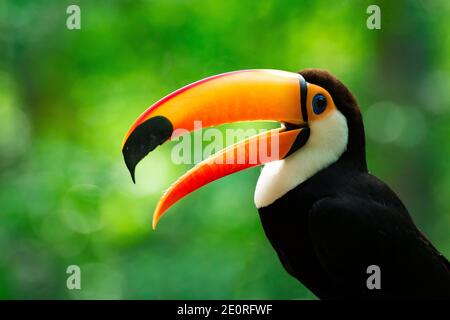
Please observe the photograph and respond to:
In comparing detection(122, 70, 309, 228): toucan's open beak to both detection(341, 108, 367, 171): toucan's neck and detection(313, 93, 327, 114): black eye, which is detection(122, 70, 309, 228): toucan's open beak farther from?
detection(341, 108, 367, 171): toucan's neck

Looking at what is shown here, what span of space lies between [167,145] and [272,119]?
3363 mm

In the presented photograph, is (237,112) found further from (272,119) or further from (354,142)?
(354,142)

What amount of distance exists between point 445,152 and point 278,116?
4.42m

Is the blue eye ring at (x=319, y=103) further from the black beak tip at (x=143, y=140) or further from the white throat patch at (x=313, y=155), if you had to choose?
the black beak tip at (x=143, y=140)

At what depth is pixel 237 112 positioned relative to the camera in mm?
2900

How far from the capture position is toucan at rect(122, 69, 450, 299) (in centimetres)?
290

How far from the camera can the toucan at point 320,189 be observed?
290 cm

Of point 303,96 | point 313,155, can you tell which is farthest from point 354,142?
point 303,96

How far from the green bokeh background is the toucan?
2.91 meters

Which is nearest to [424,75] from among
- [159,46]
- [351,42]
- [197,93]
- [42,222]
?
[351,42]

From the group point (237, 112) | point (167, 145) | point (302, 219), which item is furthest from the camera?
point (167, 145)

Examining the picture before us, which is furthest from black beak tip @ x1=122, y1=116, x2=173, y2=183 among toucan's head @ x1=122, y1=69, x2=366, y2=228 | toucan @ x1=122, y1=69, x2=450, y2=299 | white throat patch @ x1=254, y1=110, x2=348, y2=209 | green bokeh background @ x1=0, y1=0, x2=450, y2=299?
green bokeh background @ x1=0, y1=0, x2=450, y2=299

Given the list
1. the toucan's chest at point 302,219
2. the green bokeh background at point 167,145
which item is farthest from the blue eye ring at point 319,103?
the green bokeh background at point 167,145

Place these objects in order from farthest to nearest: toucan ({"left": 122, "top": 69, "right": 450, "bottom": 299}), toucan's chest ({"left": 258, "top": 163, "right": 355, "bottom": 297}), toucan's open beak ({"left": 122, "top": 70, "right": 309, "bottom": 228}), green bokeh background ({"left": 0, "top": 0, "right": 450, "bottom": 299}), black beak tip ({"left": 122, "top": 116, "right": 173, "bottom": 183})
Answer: green bokeh background ({"left": 0, "top": 0, "right": 450, "bottom": 299})
toucan's chest ({"left": 258, "top": 163, "right": 355, "bottom": 297})
toucan ({"left": 122, "top": 69, "right": 450, "bottom": 299})
toucan's open beak ({"left": 122, "top": 70, "right": 309, "bottom": 228})
black beak tip ({"left": 122, "top": 116, "right": 173, "bottom": 183})
